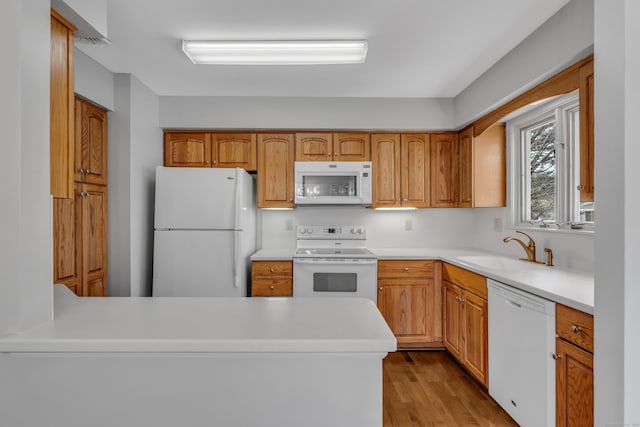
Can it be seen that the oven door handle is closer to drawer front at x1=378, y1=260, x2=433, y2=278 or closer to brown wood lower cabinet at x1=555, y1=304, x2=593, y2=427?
drawer front at x1=378, y1=260, x2=433, y2=278

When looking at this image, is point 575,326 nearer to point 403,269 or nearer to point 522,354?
point 522,354

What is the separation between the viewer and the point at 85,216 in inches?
96.9

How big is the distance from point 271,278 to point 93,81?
2056 millimetres

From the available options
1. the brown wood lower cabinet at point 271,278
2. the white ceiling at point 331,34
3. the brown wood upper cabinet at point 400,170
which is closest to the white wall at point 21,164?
the white ceiling at point 331,34

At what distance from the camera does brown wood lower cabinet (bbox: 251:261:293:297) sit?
3080 millimetres

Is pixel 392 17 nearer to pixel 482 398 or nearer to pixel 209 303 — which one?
pixel 209 303

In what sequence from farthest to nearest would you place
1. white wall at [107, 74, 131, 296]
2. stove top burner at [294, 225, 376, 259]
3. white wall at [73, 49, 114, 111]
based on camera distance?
1. stove top burner at [294, 225, 376, 259]
2. white wall at [107, 74, 131, 296]
3. white wall at [73, 49, 114, 111]

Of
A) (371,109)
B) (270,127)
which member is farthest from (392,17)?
(270,127)

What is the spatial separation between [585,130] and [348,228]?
2.25 m

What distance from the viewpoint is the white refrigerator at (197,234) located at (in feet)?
9.36

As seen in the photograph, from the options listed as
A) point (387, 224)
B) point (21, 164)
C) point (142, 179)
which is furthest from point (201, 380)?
point (387, 224)

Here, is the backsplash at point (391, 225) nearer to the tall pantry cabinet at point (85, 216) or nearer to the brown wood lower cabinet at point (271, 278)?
the brown wood lower cabinet at point (271, 278)

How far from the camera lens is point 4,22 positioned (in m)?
1.06

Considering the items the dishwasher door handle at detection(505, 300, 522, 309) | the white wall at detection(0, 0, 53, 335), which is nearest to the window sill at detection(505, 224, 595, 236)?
the dishwasher door handle at detection(505, 300, 522, 309)
